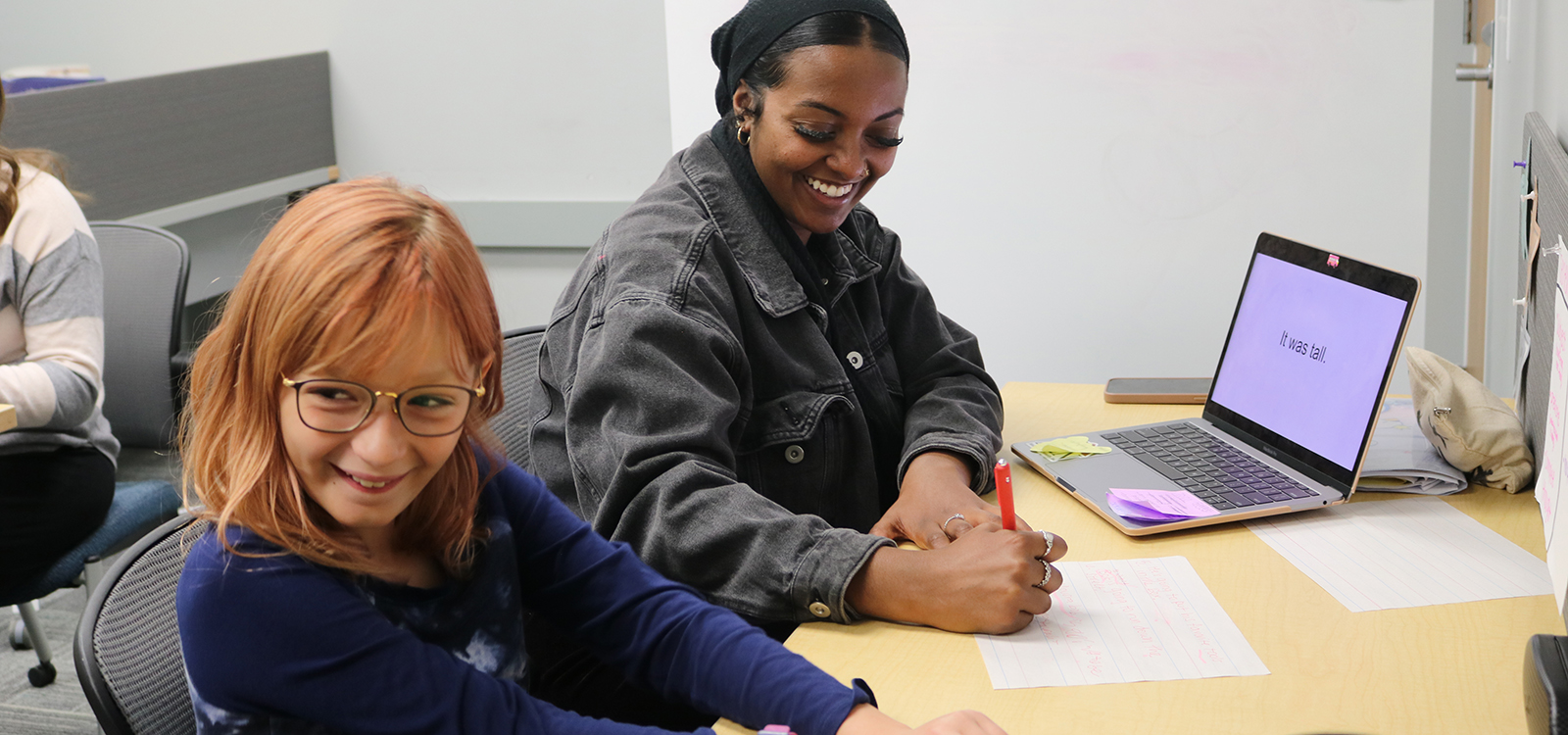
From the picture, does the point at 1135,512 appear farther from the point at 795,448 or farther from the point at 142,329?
the point at 142,329

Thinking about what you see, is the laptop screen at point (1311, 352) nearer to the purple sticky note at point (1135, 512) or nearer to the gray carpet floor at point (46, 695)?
the purple sticky note at point (1135, 512)

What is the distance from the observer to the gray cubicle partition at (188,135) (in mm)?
2773

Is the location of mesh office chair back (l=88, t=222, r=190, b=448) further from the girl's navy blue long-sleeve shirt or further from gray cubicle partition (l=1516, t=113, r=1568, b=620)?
gray cubicle partition (l=1516, t=113, r=1568, b=620)

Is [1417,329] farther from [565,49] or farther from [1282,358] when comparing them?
[565,49]

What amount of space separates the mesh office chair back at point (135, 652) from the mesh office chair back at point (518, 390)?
47 cm

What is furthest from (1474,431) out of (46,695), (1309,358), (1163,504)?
(46,695)

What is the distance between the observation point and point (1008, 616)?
921mm

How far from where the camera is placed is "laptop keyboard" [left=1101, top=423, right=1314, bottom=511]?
3.83 feet

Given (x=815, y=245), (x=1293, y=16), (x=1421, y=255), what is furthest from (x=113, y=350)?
(x=1421, y=255)

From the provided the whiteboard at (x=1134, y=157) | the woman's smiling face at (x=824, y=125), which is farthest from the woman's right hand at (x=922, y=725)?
the whiteboard at (x=1134, y=157)

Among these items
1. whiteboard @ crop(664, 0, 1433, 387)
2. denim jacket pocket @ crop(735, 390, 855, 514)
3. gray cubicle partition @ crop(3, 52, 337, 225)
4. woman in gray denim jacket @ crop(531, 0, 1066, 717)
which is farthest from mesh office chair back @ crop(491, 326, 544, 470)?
gray cubicle partition @ crop(3, 52, 337, 225)

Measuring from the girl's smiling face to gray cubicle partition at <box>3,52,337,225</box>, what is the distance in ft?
7.60

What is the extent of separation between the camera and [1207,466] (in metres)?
1.26

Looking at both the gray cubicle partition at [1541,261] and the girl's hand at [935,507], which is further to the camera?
the girl's hand at [935,507]
